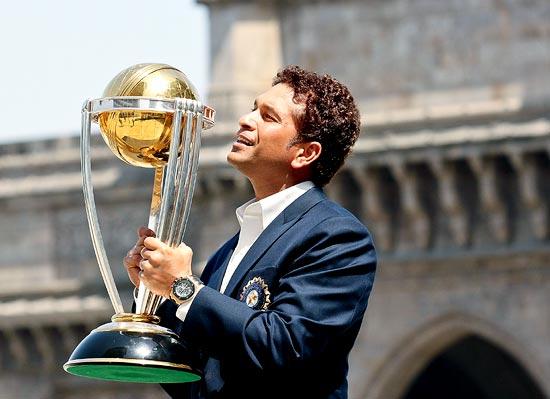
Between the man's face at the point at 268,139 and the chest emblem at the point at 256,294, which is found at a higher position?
the man's face at the point at 268,139

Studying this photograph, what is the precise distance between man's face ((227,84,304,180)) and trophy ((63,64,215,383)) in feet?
0.38

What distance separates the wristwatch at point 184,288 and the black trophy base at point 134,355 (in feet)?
0.33

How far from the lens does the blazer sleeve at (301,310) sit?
224 inches

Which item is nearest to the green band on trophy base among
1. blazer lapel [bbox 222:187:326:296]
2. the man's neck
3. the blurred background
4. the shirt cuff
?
the shirt cuff

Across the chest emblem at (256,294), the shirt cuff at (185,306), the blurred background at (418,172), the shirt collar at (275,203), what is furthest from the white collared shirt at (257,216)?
the blurred background at (418,172)

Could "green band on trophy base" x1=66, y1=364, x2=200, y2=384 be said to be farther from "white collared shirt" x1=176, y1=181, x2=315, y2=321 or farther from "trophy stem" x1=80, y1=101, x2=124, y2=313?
"white collared shirt" x1=176, y1=181, x2=315, y2=321

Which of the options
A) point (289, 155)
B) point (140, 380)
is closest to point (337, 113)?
point (289, 155)

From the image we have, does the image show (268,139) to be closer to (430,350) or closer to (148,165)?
(148,165)

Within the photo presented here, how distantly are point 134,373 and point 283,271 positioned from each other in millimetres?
471

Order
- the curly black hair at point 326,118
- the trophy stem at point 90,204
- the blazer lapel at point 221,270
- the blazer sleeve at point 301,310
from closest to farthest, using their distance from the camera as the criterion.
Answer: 1. the blazer sleeve at point 301,310
2. the trophy stem at point 90,204
3. the curly black hair at point 326,118
4. the blazer lapel at point 221,270

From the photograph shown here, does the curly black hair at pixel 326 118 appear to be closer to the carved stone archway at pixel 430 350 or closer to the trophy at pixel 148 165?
the trophy at pixel 148 165

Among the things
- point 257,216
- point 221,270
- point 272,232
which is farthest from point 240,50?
point 272,232

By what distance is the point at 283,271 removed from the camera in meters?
5.91

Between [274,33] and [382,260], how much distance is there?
3.75 metres
